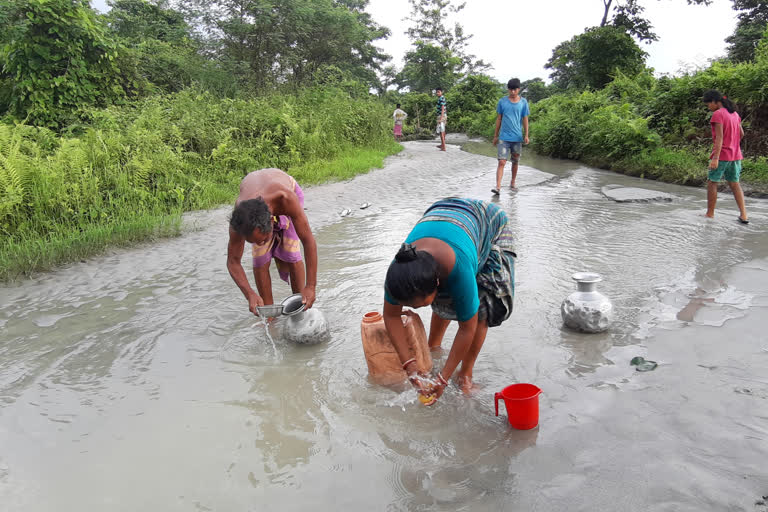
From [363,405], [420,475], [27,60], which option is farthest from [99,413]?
[27,60]

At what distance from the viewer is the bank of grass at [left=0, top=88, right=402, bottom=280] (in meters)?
5.74

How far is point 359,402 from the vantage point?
121 inches

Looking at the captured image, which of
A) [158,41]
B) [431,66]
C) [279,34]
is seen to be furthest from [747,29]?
[158,41]

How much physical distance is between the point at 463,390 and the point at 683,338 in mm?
1791

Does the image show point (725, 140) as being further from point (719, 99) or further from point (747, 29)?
point (747, 29)

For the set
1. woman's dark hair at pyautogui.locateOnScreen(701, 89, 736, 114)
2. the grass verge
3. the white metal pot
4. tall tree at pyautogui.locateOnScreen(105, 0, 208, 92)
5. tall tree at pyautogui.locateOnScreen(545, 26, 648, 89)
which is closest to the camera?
the white metal pot

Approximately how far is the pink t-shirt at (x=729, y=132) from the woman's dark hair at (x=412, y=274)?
5971mm

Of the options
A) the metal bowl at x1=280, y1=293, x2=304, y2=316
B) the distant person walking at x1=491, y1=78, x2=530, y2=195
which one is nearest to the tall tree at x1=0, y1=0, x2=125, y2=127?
the distant person walking at x1=491, y1=78, x2=530, y2=195

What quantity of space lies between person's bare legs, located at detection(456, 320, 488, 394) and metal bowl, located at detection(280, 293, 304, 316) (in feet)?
3.95

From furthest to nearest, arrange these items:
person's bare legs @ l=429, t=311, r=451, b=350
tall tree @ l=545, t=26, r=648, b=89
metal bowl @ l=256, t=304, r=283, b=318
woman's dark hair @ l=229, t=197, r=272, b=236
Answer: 1. tall tree @ l=545, t=26, r=648, b=89
2. person's bare legs @ l=429, t=311, r=451, b=350
3. metal bowl @ l=256, t=304, r=283, b=318
4. woman's dark hair @ l=229, t=197, r=272, b=236

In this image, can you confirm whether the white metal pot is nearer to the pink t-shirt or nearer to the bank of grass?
the pink t-shirt

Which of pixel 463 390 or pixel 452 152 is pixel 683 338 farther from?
pixel 452 152

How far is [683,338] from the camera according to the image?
354 cm

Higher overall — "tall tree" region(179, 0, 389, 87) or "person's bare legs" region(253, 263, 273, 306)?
"tall tree" region(179, 0, 389, 87)
